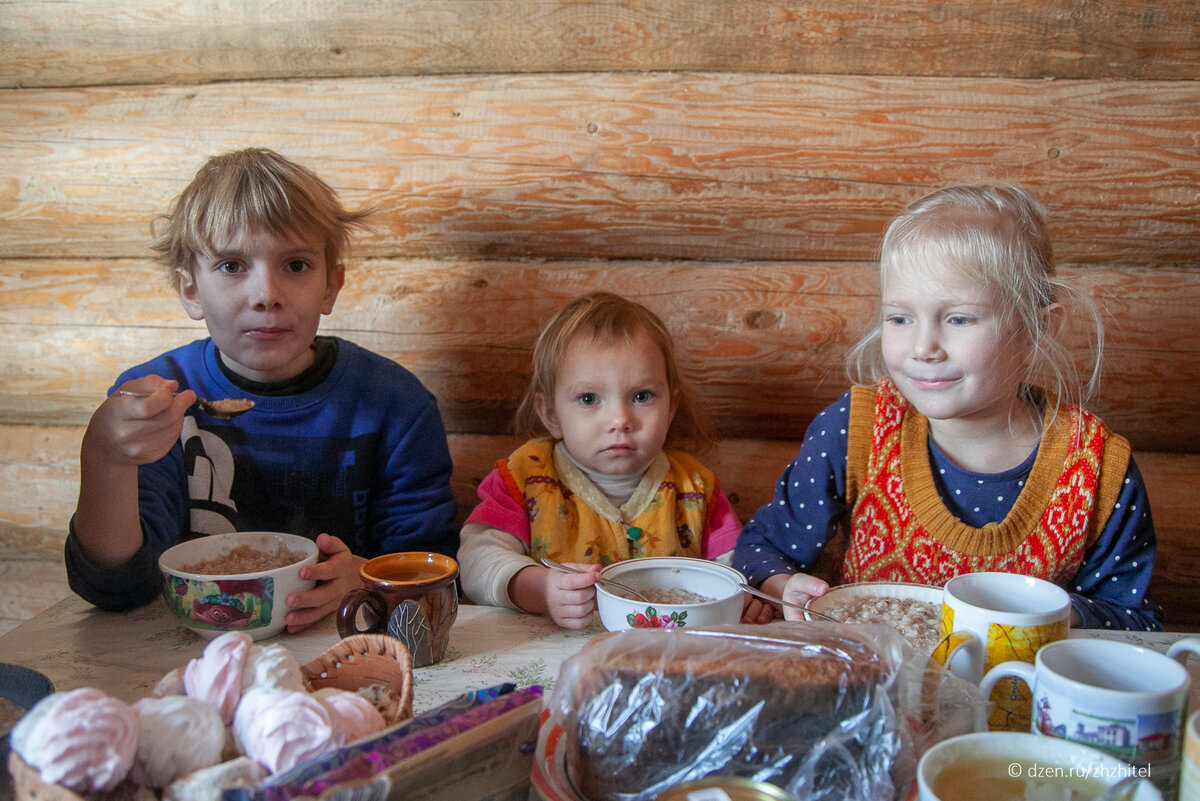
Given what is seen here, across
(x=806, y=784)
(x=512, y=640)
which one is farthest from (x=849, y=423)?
(x=806, y=784)

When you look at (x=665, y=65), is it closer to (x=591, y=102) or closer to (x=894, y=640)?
(x=591, y=102)

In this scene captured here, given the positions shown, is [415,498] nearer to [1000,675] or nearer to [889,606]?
[889,606]

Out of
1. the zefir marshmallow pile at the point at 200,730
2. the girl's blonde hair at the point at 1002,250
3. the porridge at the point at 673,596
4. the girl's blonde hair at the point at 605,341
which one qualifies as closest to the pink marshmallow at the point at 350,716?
the zefir marshmallow pile at the point at 200,730

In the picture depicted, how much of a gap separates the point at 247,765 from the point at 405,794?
12cm

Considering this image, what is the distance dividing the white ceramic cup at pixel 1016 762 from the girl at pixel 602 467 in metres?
0.93

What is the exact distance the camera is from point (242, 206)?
1533mm

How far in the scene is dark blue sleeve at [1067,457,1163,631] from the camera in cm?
146

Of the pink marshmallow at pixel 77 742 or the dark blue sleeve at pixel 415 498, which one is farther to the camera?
the dark blue sleeve at pixel 415 498

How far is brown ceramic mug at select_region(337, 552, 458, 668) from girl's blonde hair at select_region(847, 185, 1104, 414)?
0.89m

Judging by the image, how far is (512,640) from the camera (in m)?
1.23

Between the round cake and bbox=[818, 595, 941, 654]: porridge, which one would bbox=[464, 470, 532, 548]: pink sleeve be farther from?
the round cake

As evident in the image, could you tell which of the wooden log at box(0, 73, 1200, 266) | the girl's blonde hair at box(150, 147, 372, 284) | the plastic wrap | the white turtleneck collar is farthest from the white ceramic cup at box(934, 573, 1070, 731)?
the girl's blonde hair at box(150, 147, 372, 284)

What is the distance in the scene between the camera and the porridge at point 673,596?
123cm

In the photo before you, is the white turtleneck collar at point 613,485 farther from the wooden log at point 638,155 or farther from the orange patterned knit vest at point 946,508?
the wooden log at point 638,155
